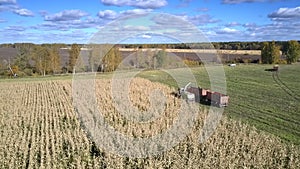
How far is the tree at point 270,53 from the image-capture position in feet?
251

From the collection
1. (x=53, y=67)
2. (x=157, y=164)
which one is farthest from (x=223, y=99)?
(x=53, y=67)

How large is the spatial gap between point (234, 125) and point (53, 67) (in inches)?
2385

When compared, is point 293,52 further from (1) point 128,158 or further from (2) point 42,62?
(1) point 128,158

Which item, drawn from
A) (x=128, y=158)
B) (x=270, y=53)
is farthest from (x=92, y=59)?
(x=128, y=158)

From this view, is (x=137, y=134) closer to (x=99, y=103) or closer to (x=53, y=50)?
(x=99, y=103)

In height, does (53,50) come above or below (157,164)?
above

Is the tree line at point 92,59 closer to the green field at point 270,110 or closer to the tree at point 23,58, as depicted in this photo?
the tree at point 23,58

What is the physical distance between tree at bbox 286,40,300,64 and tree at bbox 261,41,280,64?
2.29 m

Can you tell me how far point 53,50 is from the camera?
7481 centimetres

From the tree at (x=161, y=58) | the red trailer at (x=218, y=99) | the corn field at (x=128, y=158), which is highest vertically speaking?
the tree at (x=161, y=58)

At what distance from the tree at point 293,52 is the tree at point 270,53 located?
2295 millimetres

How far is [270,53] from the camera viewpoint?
76938mm

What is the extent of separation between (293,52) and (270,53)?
484 centimetres

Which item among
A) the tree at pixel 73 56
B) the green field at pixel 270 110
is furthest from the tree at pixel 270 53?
the green field at pixel 270 110
